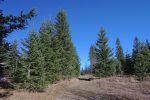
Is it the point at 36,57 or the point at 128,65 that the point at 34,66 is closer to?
the point at 36,57

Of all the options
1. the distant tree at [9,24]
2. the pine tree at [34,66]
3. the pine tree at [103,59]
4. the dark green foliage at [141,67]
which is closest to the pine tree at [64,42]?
the pine tree at [103,59]

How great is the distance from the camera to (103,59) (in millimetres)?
56344

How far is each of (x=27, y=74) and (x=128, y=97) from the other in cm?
1439

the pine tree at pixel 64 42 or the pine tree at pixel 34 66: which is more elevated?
the pine tree at pixel 64 42

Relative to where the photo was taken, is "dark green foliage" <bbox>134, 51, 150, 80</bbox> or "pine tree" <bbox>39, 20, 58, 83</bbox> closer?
"pine tree" <bbox>39, 20, 58, 83</bbox>

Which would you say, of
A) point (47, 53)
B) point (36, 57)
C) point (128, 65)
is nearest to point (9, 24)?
point (36, 57)

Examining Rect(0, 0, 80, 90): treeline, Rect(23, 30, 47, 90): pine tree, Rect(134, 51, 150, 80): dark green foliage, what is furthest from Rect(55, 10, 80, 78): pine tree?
Rect(23, 30, 47, 90): pine tree

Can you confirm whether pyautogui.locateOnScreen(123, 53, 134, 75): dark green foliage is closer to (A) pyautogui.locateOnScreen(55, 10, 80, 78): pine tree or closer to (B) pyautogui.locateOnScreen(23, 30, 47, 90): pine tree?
(A) pyautogui.locateOnScreen(55, 10, 80, 78): pine tree

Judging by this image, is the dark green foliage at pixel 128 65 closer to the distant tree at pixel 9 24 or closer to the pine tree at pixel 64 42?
the pine tree at pixel 64 42

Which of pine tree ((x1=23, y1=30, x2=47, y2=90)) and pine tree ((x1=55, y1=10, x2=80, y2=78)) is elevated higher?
pine tree ((x1=55, y1=10, x2=80, y2=78))

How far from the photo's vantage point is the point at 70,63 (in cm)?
5844

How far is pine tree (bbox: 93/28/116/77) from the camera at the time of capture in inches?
2162

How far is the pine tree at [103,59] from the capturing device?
180 ft

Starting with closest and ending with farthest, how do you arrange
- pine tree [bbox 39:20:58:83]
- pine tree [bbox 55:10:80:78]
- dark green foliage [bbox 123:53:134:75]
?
1. pine tree [bbox 39:20:58:83]
2. pine tree [bbox 55:10:80:78]
3. dark green foliage [bbox 123:53:134:75]
